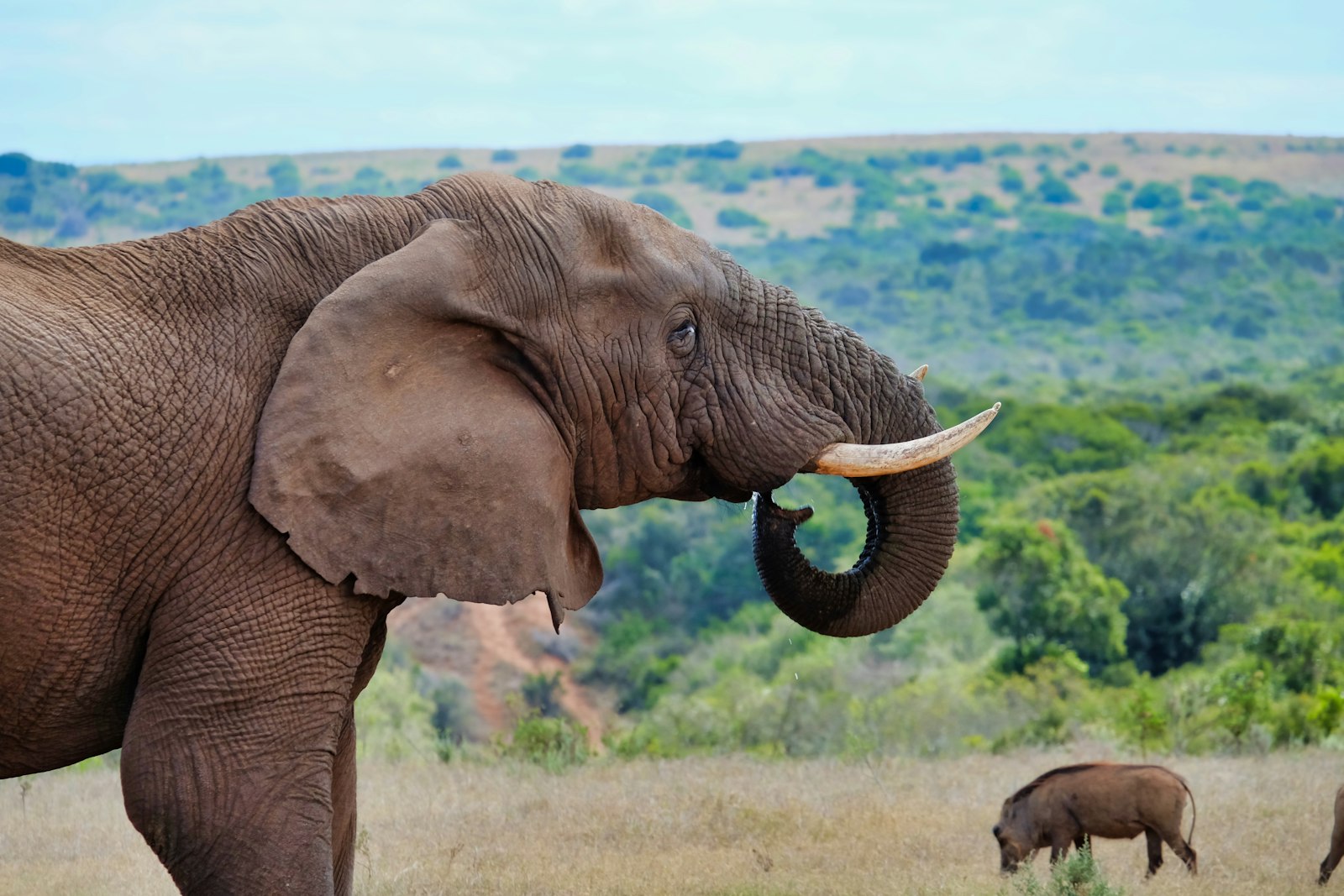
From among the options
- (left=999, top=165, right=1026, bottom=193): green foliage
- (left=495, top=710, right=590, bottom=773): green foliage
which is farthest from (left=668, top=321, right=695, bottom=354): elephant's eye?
(left=999, top=165, right=1026, bottom=193): green foliage

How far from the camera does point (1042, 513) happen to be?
25312 mm

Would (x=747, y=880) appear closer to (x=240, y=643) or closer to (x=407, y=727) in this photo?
(x=240, y=643)

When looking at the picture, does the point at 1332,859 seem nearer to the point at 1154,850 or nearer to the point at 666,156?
the point at 1154,850

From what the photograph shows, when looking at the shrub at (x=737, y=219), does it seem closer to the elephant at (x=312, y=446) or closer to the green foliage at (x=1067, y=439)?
the green foliage at (x=1067, y=439)

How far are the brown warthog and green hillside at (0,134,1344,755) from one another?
2971mm

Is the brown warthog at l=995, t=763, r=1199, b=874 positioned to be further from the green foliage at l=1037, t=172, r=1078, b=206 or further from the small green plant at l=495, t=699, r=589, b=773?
the green foliage at l=1037, t=172, r=1078, b=206

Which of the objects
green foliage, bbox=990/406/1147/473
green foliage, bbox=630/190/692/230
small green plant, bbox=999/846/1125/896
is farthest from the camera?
green foliage, bbox=630/190/692/230

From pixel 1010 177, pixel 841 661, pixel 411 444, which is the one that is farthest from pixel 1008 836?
pixel 1010 177

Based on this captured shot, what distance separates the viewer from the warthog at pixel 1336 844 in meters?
7.25

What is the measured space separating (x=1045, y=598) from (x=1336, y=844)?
37.7 feet

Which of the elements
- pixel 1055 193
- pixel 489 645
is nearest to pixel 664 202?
pixel 1055 193

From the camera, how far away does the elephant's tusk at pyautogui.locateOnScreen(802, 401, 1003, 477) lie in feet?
17.7

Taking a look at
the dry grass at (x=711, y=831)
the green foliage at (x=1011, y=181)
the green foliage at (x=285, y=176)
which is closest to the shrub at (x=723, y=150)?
the green foliage at (x=1011, y=181)

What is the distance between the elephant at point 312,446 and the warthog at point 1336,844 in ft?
10.2
